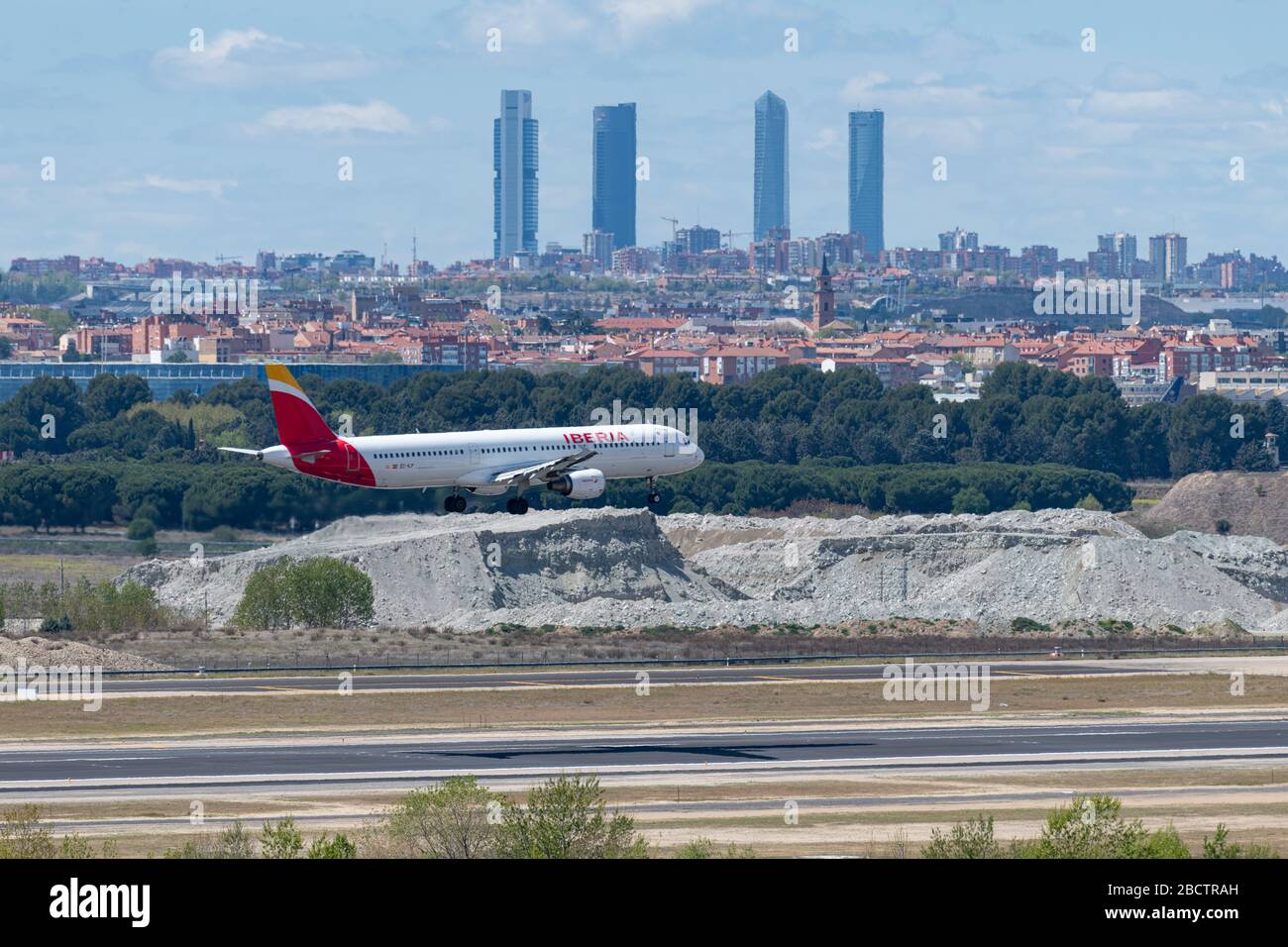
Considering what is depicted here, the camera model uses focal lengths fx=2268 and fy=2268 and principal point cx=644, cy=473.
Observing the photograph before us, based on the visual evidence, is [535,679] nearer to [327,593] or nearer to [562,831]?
[327,593]

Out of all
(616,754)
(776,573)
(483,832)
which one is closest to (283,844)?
(483,832)

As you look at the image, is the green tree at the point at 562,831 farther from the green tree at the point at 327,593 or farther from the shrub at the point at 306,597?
the green tree at the point at 327,593

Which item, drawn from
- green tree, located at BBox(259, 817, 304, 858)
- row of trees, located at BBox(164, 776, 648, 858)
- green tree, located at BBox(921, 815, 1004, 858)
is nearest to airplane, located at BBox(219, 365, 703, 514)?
row of trees, located at BBox(164, 776, 648, 858)

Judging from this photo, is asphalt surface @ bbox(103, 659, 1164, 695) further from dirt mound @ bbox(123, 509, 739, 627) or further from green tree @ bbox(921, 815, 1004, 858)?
green tree @ bbox(921, 815, 1004, 858)
